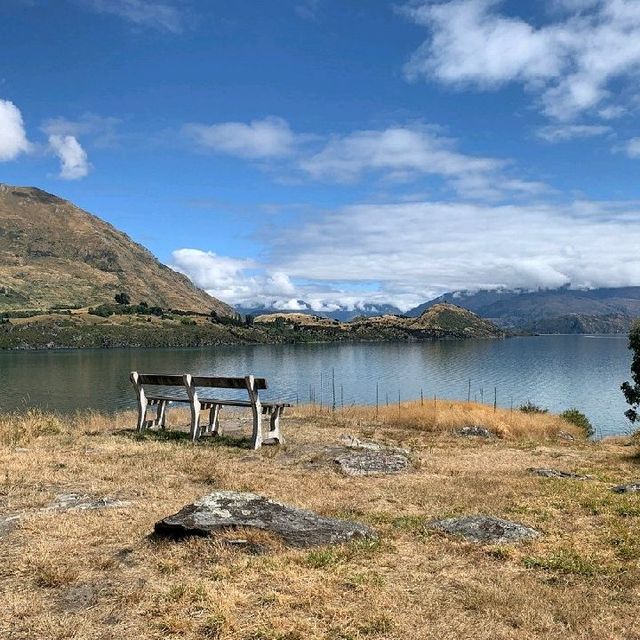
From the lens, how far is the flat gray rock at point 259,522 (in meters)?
7.77

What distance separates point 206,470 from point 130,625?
749cm

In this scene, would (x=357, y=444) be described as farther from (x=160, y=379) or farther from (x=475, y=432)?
(x=475, y=432)

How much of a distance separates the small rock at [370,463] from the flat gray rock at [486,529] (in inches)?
188

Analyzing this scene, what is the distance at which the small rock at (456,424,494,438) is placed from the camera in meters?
22.3

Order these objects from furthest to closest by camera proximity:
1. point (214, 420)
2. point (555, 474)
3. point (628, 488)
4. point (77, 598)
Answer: point (214, 420) < point (555, 474) < point (628, 488) < point (77, 598)

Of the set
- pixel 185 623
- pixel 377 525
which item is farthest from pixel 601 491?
pixel 185 623

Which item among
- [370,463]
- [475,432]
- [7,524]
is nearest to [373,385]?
[475,432]

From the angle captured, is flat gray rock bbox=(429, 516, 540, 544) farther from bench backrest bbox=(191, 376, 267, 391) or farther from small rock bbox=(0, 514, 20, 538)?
bench backrest bbox=(191, 376, 267, 391)

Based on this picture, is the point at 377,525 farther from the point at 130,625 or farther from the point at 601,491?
the point at 601,491

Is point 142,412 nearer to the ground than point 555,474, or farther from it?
farther from it

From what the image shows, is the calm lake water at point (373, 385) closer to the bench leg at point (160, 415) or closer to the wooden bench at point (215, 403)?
the bench leg at point (160, 415)

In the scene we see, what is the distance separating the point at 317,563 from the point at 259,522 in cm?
130

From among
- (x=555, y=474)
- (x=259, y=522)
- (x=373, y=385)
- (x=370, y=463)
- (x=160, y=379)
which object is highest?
(x=160, y=379)

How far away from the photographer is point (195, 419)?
17609mm
